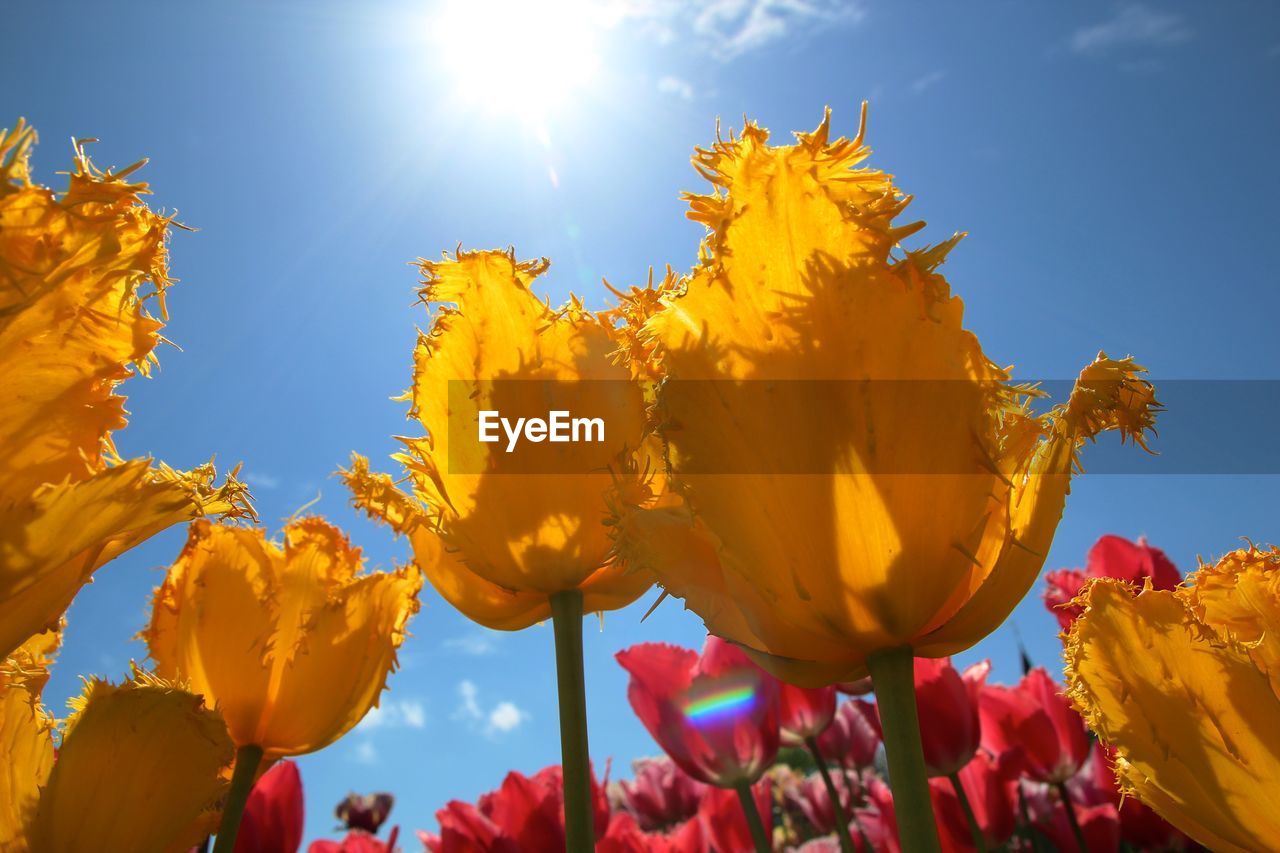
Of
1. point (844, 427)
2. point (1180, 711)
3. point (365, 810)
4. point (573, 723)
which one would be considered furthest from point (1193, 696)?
point (365, 810)

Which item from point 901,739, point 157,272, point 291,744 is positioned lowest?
point 901,739

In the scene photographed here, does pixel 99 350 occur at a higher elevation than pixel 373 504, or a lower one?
lower

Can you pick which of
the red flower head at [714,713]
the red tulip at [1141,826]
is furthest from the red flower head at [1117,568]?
the red flower head at [714,713]

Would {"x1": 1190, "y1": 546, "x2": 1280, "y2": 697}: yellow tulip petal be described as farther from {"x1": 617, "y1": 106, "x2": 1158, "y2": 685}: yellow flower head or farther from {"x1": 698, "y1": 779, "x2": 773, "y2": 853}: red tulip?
{"x1": 698, "y1": 779, "x2": 773, "y2": 853}: red tulip

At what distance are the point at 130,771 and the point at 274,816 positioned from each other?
4.46 ft

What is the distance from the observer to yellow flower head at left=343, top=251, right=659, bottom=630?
4.08ft

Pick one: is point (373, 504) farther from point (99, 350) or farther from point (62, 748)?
point (99, 350)

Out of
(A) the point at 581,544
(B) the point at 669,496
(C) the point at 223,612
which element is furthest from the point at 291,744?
(B) the point at 669,496

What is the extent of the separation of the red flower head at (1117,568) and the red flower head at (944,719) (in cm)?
32

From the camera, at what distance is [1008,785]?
250 cm

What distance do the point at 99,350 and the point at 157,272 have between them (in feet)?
0.37

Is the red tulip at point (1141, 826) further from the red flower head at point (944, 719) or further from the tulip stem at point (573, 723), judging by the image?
the tulip stem at point (573, 723)

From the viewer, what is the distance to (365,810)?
4520 mm

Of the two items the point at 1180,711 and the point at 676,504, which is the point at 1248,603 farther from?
the point at 676,504
